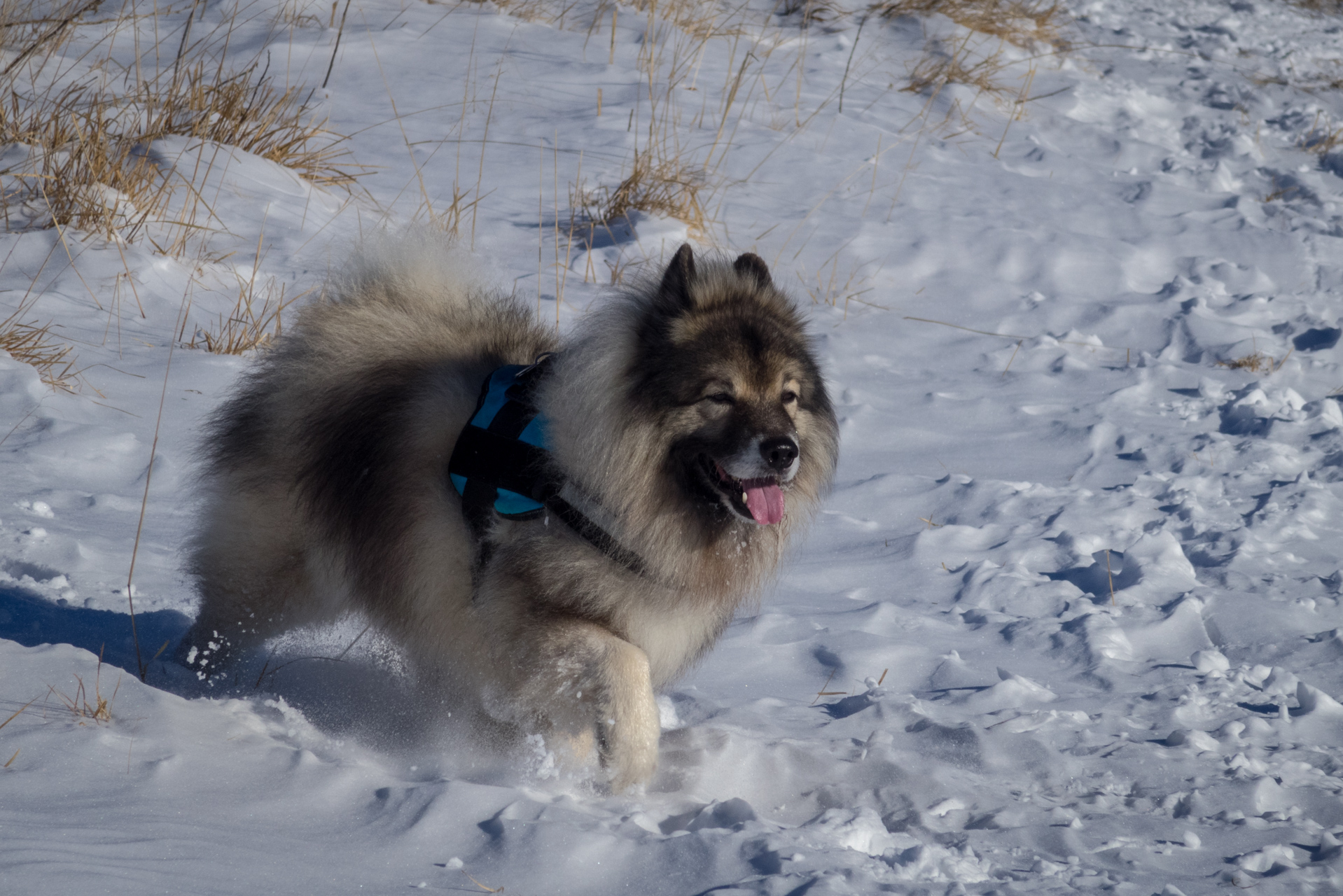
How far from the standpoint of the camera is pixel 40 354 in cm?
412

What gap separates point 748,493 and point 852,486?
6.65ft

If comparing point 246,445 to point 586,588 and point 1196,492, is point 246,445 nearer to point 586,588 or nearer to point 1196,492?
point 586,588

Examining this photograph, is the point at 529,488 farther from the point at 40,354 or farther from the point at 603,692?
the point at 40,354

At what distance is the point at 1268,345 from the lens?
18.5 feet

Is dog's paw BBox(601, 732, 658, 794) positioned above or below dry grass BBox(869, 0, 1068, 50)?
below

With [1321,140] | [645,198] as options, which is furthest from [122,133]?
[1321,140]

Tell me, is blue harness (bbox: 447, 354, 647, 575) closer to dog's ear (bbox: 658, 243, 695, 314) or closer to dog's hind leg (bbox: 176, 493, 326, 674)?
dog's ear (bbox: 658, 243, 695, 314)

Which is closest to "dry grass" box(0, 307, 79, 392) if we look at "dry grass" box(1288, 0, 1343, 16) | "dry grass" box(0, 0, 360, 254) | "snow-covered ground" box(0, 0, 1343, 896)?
"snow-covered ground" box(0, 0, 1343, 896)

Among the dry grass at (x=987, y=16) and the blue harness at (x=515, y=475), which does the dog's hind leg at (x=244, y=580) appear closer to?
the blue harness at (x=515, y=475)

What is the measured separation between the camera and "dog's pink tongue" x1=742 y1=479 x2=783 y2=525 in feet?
8.47

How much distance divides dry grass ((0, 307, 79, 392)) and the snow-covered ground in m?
0.11

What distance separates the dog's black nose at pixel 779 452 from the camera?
243 centimetres

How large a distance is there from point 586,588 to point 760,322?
85 cm

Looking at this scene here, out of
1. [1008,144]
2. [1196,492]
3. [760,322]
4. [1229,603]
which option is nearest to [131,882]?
[760,322]
